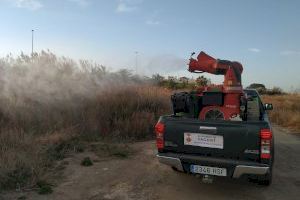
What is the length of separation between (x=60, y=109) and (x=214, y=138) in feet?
23.4

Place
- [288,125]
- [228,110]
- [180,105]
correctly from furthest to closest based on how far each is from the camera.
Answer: [288,125] → [180,105] → [228,110]

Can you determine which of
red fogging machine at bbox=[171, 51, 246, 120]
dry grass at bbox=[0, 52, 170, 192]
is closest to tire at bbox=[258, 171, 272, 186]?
red fogging machine at bbox=[171, 51, 246, 120]

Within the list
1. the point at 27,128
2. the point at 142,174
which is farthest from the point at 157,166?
the point at 27,128

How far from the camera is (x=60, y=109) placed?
41.6 feet

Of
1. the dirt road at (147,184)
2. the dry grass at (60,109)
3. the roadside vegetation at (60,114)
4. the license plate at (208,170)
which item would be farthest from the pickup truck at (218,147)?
the dry grass at (60,109)

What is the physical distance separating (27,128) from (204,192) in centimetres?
569

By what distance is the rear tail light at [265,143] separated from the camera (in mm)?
6254

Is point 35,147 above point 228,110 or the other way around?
the other way around

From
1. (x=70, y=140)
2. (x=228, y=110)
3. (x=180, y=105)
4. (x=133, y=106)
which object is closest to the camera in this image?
(x=228, y=110)

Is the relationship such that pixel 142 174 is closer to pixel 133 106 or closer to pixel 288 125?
pixel 133 106

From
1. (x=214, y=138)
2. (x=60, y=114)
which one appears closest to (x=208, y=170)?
→ (x=214, y=138)

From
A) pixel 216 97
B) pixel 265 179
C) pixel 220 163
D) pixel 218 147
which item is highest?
pixel 216 97

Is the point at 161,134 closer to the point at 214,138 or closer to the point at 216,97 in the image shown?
the point at 214,138

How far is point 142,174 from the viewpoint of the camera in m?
8.20
